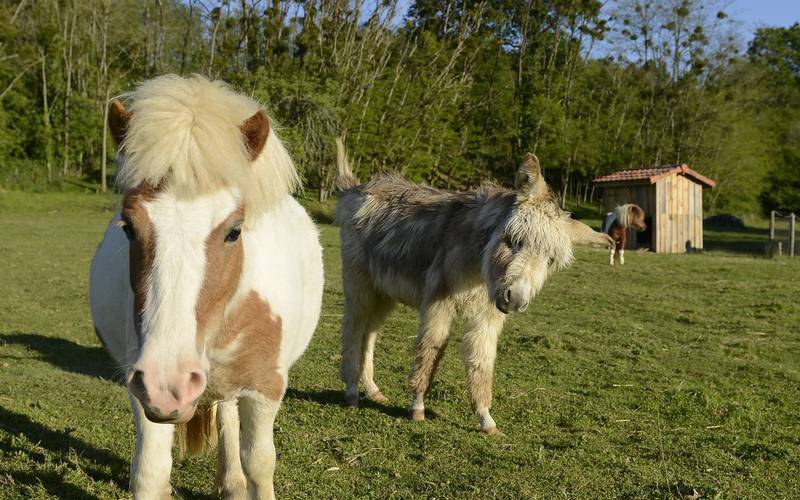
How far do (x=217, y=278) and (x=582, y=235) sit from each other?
384 centimetres

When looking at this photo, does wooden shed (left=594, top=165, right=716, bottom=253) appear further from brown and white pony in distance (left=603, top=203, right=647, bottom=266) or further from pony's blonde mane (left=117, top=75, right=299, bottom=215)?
pony's blonde mane (left=117, top=75, right=299, bottom=215)

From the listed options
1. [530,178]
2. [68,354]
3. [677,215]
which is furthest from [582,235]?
[677,215]

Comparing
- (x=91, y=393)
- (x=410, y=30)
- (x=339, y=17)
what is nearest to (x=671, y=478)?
(x=91, y=393)

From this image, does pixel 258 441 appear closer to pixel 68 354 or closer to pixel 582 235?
pixel 582 235

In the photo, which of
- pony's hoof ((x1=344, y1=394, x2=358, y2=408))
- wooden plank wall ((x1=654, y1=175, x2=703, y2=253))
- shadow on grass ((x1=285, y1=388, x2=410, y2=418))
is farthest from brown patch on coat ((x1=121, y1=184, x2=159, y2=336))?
wooden plank wall ((x1=654, y1=175, x2=703, y2=253))

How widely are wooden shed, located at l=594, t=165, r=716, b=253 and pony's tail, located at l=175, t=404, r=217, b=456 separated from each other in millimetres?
21945

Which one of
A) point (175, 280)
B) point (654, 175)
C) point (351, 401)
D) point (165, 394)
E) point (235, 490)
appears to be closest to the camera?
point (165, 394)

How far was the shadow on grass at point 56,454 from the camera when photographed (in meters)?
3.93

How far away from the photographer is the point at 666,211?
24.3 meters

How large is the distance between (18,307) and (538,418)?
8.20 m

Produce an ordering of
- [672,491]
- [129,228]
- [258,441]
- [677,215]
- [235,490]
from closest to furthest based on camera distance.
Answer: [129,228] → [258,441] → [235,490] → [672,491] → [677,215]

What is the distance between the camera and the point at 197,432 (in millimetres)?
4133

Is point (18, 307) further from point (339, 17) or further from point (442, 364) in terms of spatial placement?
point (339, 17)

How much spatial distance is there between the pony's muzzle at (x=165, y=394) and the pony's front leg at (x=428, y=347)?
3.45 m
